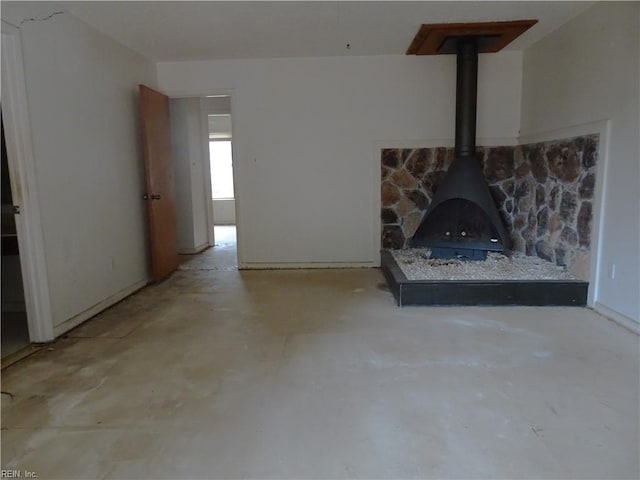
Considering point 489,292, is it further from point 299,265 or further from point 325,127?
point 325,127

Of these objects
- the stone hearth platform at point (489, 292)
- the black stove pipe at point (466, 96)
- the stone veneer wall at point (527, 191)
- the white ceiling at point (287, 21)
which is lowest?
the stone hearth platform at point (489, 292)

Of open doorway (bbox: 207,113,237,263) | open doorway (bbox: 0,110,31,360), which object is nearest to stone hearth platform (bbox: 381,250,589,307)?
open doorway (bbox: 0,110,31,360)

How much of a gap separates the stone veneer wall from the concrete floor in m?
0.81

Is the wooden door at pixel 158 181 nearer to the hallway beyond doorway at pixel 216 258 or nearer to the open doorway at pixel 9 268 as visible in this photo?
the hallway beyond doorway at pixel 216 258

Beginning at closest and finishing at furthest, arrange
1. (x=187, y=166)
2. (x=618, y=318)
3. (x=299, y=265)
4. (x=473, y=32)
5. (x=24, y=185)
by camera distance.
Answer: (x=24, y=185)
(x=618, y=318)
(x=473, y=32)
(x=299, y=265)
(x=187, y=166)

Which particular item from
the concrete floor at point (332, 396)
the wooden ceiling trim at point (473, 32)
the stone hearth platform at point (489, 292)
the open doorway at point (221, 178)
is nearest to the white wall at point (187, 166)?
the open doorway at point (221, 178)

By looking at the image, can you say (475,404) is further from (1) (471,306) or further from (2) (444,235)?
(2) (444,235)

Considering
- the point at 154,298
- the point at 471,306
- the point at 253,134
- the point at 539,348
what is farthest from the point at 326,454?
the point at 253,134

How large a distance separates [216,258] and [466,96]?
3671mm

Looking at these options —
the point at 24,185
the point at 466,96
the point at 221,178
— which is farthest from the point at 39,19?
the point at 221,178

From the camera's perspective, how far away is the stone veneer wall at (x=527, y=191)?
3.45m

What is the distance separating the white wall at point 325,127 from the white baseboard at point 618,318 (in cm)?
219

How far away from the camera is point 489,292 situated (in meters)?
3.46

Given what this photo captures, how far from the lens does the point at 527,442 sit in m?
1.72
